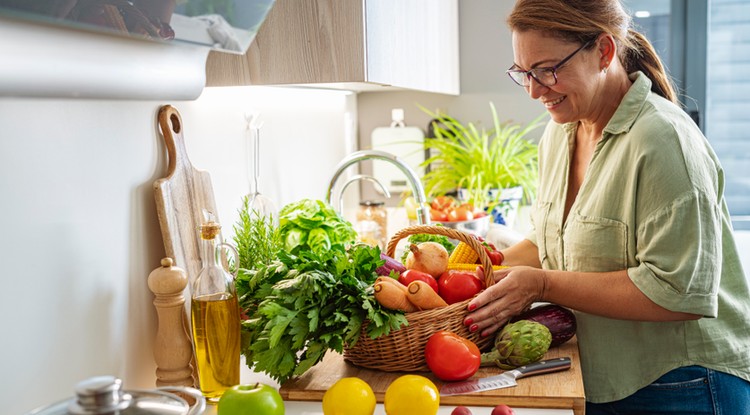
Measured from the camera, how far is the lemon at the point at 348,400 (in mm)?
1189

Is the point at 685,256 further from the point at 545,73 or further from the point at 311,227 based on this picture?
the point at 311,227

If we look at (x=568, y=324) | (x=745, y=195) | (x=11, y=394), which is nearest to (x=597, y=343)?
(x=568, y=324)

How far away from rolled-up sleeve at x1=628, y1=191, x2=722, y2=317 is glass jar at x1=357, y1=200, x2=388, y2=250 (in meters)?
1.16

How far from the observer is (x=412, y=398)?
3.86 ft

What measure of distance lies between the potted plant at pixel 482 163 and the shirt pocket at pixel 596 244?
63.2 inches

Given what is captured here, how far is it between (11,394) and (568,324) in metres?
1.00

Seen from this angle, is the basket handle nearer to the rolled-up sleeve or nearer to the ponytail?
the rolled-up sleeve

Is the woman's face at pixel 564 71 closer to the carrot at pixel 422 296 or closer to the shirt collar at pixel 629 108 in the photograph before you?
the shirt collar at pixel 629 108

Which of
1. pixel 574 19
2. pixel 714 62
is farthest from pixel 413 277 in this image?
pixel 714 62

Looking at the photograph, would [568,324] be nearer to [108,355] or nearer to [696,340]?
[696,340]

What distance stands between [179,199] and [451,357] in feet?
1.85

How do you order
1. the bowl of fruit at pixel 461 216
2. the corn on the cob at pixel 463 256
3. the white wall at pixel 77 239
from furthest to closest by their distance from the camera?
1. the bowl of fruit at pixel 461 216
2. the corn on the cob at pixel 463 256
3. the white wall at pixel 77 239

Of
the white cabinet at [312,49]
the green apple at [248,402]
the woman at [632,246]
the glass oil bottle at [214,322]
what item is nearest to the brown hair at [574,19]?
the woman at [632,246]

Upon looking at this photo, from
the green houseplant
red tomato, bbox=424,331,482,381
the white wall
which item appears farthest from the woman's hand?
the green houseplant
